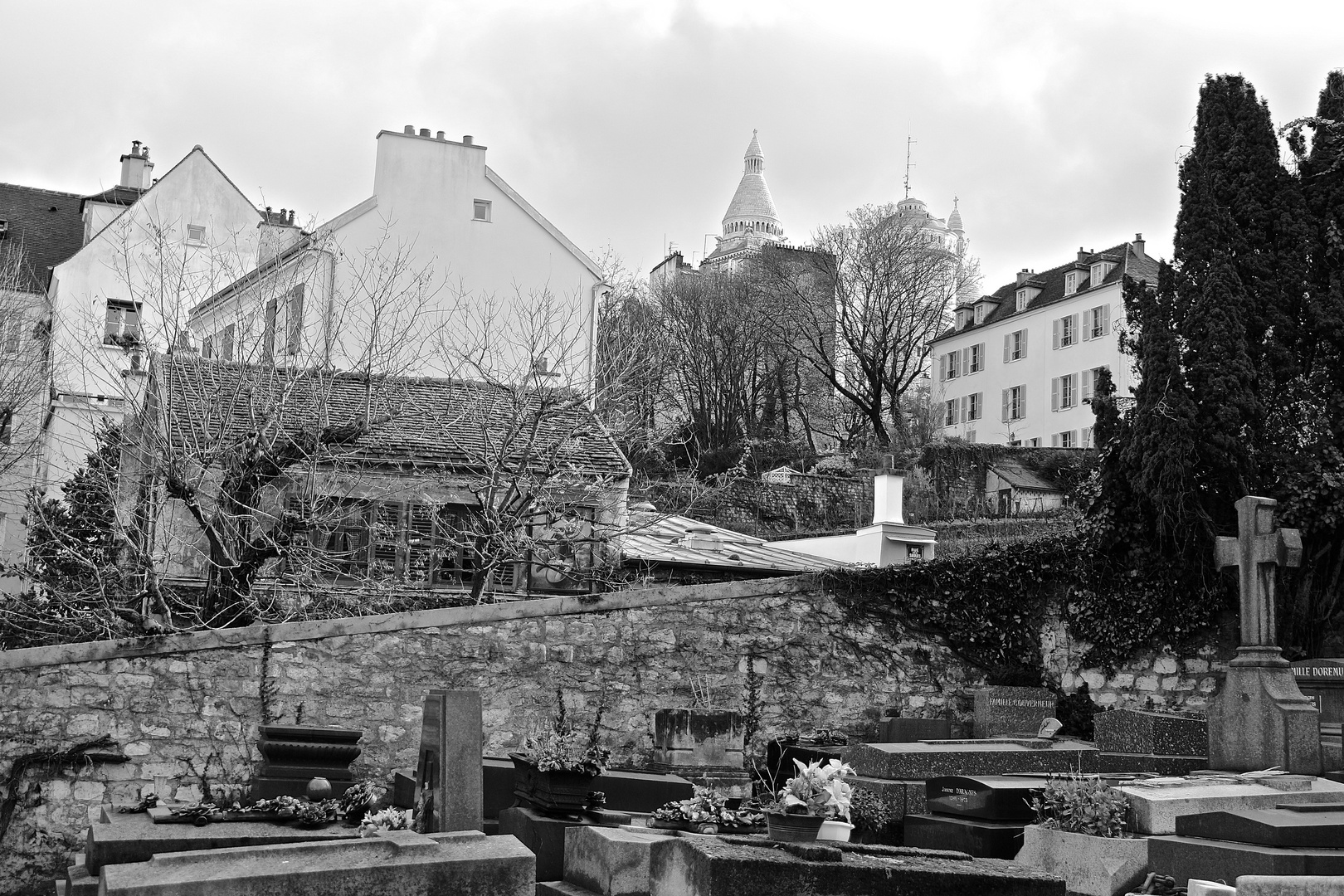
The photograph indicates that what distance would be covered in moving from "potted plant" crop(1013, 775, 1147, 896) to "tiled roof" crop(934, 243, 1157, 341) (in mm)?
35546

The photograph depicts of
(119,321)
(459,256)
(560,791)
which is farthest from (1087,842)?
(119,321)

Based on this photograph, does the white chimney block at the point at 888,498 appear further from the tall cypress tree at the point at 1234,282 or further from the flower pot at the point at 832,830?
the flower pot at the point at 832,830

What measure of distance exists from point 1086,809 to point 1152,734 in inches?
170

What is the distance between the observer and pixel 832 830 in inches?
282

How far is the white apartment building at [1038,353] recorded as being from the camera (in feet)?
146

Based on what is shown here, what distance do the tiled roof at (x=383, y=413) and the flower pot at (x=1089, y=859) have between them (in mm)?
8800

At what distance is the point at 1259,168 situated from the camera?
54.6 ft

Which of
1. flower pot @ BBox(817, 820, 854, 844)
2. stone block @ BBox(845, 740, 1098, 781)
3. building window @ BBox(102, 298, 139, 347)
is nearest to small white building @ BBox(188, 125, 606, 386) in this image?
building window @ BBox(102, 298, 139, 347)

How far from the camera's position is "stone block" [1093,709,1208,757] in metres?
12.6

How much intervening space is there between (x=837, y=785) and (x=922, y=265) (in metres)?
39.6

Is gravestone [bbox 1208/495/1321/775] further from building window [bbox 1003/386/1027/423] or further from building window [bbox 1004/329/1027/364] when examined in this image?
building window [bbox 1004/329/1027/364]

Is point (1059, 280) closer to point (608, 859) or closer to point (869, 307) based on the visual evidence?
point (869, 307)

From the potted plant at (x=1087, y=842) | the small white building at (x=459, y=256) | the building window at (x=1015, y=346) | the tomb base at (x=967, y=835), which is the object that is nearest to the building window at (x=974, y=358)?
the building window at (x=1015, y=346)

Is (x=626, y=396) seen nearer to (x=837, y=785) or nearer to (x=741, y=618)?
(x=741, y=618)
